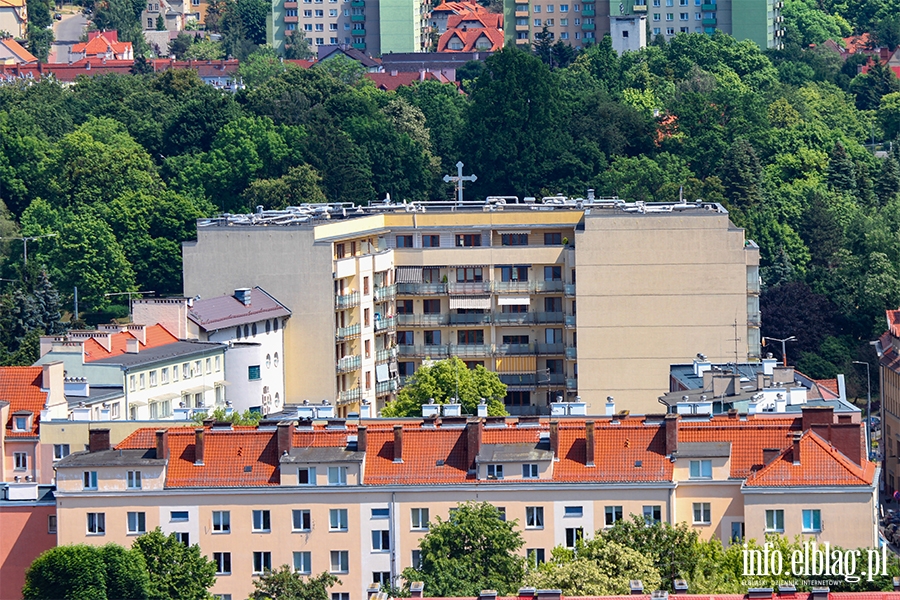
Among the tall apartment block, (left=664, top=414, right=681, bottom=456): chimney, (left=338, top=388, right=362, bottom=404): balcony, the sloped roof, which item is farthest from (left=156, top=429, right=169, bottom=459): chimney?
(left=338, top=388, right=362, bottom=404): balcony

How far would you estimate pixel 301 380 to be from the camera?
96.4 m

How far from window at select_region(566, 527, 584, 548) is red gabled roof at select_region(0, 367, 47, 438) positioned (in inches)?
868

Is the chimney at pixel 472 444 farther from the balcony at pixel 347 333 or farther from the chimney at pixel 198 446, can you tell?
the balcony at pixel 347 333

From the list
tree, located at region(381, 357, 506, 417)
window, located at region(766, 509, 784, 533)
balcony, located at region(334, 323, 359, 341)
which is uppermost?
balcony, located at region(334, 323, 359, 341)

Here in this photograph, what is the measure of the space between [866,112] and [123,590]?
13219cm

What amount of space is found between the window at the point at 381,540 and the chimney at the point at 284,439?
2.90 meters

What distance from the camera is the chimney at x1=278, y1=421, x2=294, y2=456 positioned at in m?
65.4

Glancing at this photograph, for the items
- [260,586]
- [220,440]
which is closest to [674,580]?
[260,586]

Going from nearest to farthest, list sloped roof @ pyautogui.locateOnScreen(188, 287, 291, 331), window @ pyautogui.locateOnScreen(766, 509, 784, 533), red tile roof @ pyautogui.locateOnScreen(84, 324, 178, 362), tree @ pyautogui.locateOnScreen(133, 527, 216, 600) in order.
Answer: tree @ pyautogui.locateOnScreen(133, 527, 216, 600) → window @ pyautogui.locateOnScreen(766, 509, 784, 533) → red tile roof @ pyautogui.locateOnScreen(84, 324, 178, 362) → sloped roof @ pyautogui.locateOnScreen(188, 287, 291, 331)

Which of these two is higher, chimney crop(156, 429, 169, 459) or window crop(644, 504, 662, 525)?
chimney crop(156, 429, 169, 459)

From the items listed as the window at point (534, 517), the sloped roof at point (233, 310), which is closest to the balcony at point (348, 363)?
the sloped roof at point (233, 310)

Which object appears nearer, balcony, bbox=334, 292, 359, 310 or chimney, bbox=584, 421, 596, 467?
chimney, bbox=584, 421, 596, 467

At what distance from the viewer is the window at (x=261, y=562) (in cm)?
6444

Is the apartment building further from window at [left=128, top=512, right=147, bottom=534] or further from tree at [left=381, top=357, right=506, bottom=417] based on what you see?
tree at [left=381, top=357, right=506, bottom=417]
